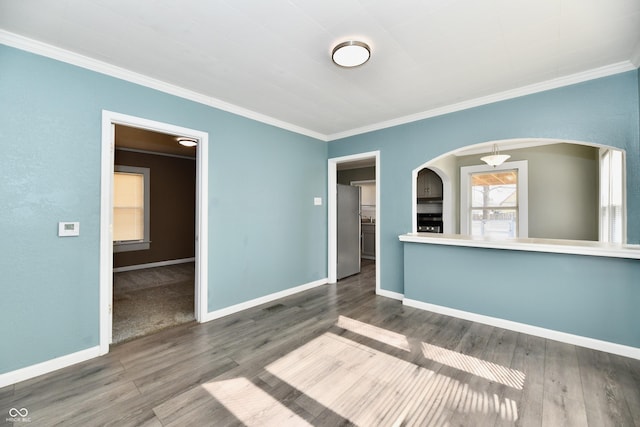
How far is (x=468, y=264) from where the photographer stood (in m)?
3.18

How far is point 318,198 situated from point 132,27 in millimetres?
3214

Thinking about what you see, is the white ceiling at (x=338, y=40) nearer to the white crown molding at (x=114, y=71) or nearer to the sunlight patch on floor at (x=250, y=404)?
the white crown molding at (x=114, y=71)

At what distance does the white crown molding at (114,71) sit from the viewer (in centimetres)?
203

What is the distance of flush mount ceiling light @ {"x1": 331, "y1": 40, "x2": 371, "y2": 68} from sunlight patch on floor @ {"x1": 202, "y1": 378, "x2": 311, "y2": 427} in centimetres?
264

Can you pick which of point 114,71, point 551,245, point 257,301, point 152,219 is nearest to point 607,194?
point 551,245

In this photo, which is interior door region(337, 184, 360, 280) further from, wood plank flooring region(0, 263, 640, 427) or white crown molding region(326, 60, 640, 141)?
wood plank flooring region(0, 263, 640, 427)

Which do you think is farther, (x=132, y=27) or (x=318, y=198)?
(x=318, y=198)

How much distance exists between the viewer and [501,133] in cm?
305

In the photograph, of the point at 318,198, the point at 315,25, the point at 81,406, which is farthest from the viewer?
the point at 318,198

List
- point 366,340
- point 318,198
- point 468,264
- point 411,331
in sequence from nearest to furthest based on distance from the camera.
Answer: point 366,340, point 411,331, point 468,264, point 318,198

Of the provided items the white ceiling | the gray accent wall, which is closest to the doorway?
the white ceiling

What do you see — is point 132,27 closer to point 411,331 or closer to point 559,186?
point 411,331

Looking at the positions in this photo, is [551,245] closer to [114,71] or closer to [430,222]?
[430,222]

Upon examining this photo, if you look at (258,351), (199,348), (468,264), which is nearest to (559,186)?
(468,264)
